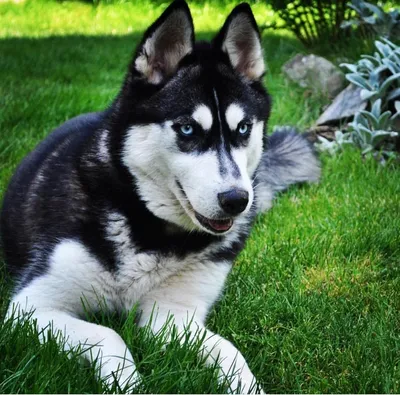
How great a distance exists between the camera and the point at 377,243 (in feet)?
12.5

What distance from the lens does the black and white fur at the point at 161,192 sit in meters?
2.75

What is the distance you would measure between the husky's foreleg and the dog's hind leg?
0.23m

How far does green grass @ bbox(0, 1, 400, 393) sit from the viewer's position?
7.61ft

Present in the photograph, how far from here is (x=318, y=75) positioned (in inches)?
257

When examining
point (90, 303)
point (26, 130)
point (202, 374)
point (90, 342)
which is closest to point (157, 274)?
point (90, 303)

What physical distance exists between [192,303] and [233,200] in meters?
0.55

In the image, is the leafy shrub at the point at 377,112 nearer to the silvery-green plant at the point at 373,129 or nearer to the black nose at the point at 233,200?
the silvery-green plant at the point at 373,129

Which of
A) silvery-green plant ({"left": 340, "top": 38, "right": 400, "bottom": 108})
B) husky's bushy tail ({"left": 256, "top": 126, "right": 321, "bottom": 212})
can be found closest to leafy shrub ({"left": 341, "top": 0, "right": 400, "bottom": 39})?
silvery-green plant ({"left": 340, "top": 38, "right": 400, "bottom": 108})

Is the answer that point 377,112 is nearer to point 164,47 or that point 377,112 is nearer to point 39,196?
point 164,47

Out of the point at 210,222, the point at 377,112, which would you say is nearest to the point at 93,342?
the point at 210,222

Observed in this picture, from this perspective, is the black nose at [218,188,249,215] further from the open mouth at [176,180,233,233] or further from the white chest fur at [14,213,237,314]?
the white chest fur at [14,213,237,314]

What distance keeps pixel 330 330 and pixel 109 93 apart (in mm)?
4111

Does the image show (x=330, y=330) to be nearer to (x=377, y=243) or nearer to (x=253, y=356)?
(x=253, y=356)

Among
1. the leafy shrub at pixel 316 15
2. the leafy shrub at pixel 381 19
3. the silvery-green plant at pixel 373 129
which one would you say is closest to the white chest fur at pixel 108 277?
the silvery-green plant at pixel 373 129
